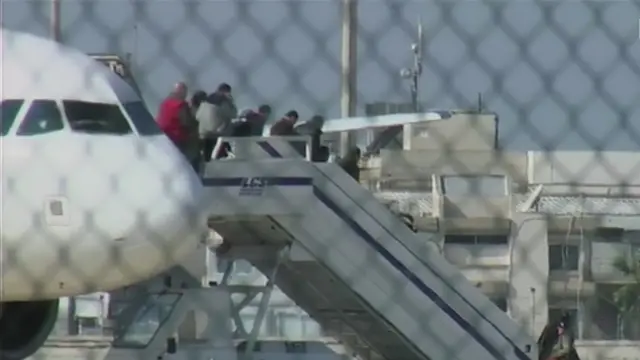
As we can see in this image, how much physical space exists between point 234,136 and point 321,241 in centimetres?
84

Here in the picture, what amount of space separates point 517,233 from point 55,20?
358 centimetres

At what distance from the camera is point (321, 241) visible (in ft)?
21.2

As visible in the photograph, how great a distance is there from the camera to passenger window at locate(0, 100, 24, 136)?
5148 millimetres

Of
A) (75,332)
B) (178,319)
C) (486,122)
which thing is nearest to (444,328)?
(178,319)

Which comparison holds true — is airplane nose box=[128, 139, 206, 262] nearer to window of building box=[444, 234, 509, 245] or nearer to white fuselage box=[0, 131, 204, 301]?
white fuselage box=[0, 131, 204, 301]

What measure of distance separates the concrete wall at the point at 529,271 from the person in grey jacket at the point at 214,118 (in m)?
1.17

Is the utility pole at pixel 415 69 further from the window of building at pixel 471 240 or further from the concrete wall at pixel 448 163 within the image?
the window of building at pixel 471 240

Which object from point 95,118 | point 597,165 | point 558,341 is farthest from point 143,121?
point 597,165

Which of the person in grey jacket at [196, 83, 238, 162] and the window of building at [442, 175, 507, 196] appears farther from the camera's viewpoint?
the window of building at [442, 175, 507, 196]

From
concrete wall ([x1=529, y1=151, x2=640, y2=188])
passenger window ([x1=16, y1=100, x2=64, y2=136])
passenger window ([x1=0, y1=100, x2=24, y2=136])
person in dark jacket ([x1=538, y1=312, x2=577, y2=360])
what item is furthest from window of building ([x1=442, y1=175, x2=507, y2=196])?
passenger window ([x1=0, y1=100, x2=24, y2=136])

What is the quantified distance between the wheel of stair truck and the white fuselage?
0.29 meters

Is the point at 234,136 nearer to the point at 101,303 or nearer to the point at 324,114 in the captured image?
the point at 101,303

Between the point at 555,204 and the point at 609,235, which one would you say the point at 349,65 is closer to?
the point at 555,204

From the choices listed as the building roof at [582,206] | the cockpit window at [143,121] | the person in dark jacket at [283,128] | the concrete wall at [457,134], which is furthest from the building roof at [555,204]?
the cockpit window at [143,121]
